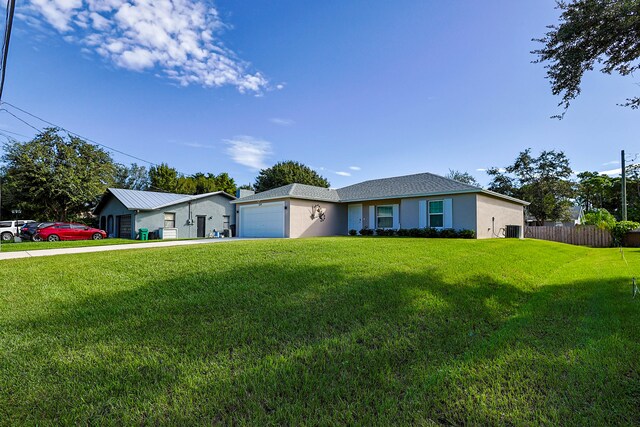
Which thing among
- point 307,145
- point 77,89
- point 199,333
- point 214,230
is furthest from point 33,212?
point 199,333

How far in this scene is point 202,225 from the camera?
23984 millimetres

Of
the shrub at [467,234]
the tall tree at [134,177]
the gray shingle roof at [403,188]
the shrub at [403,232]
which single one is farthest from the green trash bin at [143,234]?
the tall tree at [134,177]

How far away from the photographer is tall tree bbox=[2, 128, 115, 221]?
26406 mm

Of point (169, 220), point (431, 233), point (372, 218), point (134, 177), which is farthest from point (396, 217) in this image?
point (134, 177)

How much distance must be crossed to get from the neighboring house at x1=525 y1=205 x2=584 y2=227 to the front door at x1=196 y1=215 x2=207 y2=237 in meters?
29.8

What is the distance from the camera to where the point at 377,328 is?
3828 millimetres

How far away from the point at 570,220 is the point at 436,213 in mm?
20362

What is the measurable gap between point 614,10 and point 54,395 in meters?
9.64

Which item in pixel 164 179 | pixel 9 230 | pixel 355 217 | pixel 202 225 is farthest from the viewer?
pixel 164 179

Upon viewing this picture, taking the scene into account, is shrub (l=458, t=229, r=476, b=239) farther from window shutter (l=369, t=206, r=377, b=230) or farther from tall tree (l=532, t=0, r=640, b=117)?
tall tree (l=532, t=0, r=640, b=117)

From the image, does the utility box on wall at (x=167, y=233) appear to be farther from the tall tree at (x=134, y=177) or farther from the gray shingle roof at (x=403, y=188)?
the tall tree at (x=134, y=177)

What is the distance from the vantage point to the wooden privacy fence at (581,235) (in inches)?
741

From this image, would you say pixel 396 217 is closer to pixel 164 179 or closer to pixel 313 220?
pixel 313 220

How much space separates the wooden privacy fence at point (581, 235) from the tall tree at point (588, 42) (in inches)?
658
